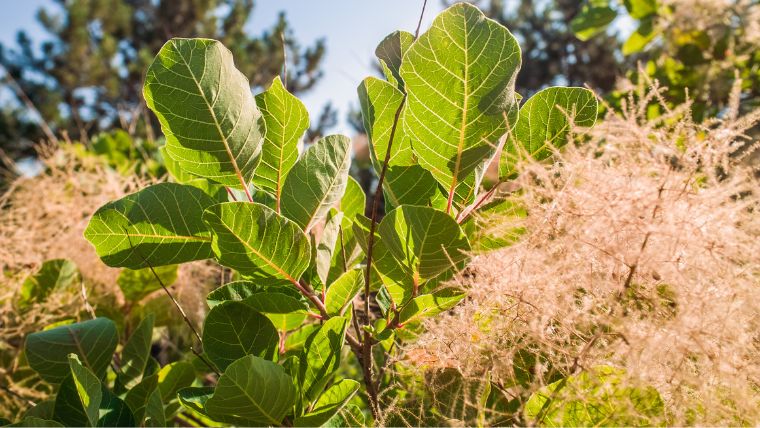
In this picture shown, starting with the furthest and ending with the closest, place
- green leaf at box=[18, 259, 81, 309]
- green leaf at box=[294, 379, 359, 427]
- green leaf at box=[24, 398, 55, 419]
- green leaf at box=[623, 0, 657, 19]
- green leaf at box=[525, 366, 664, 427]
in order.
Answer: green leaf at box=[623, 0, 657, 19]
green leaf at box=[18, 259, 81, 309]
green leaf at box=[24, 398, 55, 419]
green leaf at box=[294, 379, 359, 427]
green leaf at box=[525, 366, 664, 427]

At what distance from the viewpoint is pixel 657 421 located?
1.50ft

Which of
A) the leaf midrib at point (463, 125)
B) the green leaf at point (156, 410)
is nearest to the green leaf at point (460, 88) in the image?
the leaf midrib at point (463, 125)

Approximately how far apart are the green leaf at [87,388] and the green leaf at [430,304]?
315mm

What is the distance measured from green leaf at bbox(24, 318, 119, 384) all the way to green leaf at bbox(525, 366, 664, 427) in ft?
1.90

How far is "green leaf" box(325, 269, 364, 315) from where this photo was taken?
0.60 m

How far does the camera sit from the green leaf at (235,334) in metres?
0.62

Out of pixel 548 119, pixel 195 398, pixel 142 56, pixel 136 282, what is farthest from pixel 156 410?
pixel 142 56

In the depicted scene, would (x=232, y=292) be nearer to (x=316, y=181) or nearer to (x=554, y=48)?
(x=316, y=181)

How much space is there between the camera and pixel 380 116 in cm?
59

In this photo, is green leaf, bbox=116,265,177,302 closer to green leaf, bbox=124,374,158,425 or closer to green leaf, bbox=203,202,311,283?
green leaf, bbox=124,374,158,425

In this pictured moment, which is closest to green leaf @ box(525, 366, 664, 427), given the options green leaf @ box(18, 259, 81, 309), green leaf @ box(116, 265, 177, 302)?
green leaf @ box(116, 265, 177, 302)

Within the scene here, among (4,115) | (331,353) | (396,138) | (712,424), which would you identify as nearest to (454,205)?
(396,138)

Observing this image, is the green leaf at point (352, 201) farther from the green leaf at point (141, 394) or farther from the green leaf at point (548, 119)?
the green leaf at point (141, 394)

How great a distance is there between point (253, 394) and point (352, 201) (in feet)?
0.92
